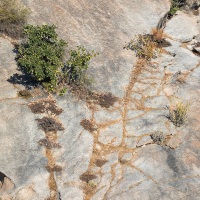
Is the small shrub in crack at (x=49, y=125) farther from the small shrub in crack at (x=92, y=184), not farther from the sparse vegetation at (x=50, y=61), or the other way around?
the small shrub in crack at (x=92, y=184)

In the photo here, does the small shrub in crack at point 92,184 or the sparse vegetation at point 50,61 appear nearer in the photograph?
the small shrub in crack at point 92,184

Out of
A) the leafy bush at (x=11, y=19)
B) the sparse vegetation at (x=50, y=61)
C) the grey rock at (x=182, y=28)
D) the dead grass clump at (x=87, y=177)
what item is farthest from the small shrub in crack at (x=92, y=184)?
the grey rock at (x=182, y=28)

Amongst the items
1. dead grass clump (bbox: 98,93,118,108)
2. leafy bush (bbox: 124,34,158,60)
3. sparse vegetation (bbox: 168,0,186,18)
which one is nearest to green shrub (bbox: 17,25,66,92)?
dead grass clump (bbox: 98,93,118,108)

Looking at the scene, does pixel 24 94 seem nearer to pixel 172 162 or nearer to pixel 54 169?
pixel 54 169

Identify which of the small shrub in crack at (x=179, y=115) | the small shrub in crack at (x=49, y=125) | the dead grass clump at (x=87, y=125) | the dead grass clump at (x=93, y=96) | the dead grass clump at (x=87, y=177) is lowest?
the dead grass clump at (x=87, y=177)

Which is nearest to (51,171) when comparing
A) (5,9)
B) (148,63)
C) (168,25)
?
(148,63)

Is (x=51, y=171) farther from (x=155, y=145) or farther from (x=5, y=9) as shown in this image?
(x=5, y=9)
